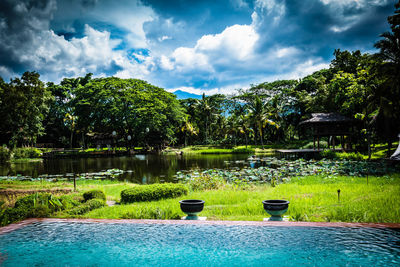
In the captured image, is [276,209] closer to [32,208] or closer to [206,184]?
[206,184]

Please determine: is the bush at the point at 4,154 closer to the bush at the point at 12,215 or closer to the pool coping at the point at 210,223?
the bush at the point at 12,215

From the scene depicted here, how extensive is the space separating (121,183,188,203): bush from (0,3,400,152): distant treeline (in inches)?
680

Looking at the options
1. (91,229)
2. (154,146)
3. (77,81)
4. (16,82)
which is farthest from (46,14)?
(77,81)

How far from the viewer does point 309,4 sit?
17.3m

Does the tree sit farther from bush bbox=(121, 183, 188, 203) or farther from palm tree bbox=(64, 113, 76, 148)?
bush bbox=(121, 183, 188, 203)

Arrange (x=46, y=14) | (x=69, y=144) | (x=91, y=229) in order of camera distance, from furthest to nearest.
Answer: (x=69, y=144) < (x=46, y=14) < (x=91, y=229)

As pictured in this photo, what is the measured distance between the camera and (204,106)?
170ft

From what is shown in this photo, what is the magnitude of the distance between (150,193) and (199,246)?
4.13 m

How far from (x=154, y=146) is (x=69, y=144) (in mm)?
18928

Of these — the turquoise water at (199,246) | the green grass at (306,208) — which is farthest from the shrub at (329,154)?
the turquoise water at (199,246)

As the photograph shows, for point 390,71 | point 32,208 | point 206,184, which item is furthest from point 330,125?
point 32,208

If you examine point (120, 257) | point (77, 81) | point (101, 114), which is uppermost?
point (77, 81)

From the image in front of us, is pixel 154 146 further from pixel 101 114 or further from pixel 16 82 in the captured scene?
pixel 16 82

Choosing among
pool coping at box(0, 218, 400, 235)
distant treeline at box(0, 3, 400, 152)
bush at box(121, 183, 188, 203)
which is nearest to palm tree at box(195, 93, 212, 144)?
distant treeline at box(0, 3, 400, 152)
